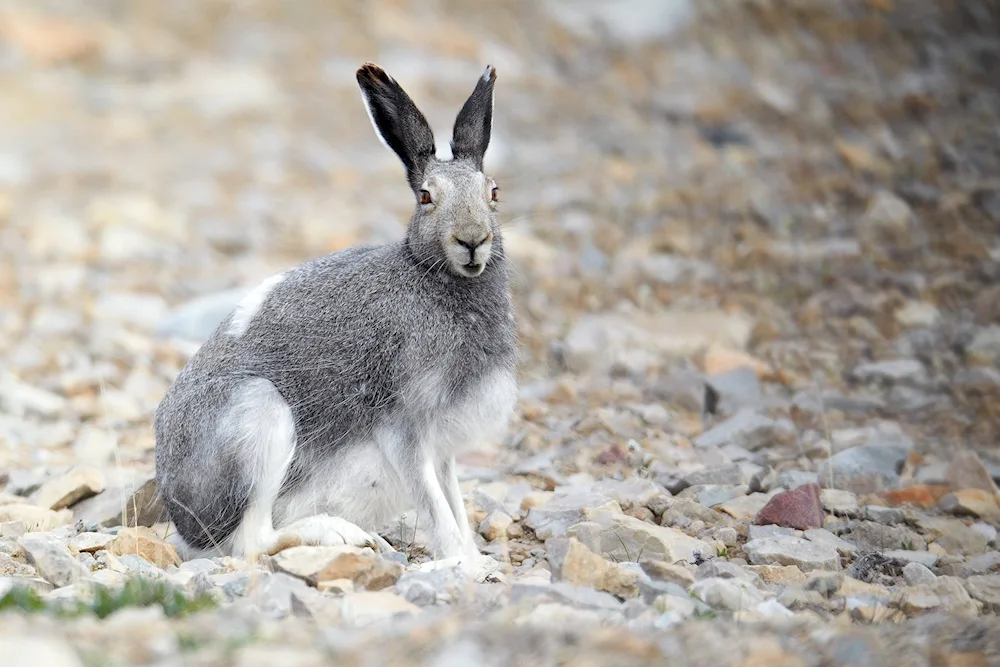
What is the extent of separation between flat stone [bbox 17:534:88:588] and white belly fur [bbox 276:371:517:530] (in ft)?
3.47

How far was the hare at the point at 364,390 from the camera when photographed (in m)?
5.48

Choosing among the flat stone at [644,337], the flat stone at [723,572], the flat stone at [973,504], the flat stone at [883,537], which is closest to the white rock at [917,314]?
the flat stone at [644,337]

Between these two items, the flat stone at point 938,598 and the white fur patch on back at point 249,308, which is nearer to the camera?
the flat stone at point 938,598

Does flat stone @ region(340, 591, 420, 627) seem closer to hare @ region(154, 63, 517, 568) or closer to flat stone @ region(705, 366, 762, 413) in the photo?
hare @ region(154, 63, 517, 568)

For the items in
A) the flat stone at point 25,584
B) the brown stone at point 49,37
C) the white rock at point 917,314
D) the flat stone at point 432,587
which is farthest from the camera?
the brown stone at point 49,37

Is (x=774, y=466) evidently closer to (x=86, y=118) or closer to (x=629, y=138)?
(x=629, y=138)

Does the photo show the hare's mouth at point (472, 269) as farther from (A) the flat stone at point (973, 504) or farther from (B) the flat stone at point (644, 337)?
(B) the flat stone at point (644, 337)

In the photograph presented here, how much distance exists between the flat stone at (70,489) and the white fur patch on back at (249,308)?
1370 mm

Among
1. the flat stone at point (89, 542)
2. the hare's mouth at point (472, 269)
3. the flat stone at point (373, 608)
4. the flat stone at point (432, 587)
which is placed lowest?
the flat stone at point (89, 542)

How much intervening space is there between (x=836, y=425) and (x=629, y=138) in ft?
25.2

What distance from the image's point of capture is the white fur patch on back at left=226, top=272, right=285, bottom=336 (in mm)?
5812

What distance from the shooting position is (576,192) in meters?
13.6

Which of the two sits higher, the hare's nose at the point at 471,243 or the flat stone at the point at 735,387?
the hare's nose at the point at 471,243

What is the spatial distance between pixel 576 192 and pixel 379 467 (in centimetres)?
836
